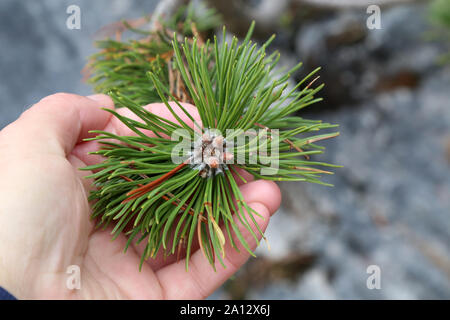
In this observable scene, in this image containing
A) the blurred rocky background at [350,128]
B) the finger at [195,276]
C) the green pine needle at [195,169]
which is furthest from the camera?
the blurred rocky background at [350,128]

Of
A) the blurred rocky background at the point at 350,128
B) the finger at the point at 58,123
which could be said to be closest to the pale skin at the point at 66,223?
the finger at the point at 58,123

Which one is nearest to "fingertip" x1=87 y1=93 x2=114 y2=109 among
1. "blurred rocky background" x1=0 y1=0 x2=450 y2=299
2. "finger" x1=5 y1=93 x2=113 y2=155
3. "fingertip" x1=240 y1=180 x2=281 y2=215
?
"finger" x1=5 y1=93 x2=113 y2=155

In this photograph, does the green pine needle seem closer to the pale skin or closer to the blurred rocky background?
the pale skin

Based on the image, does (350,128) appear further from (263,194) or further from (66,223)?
(66,223)

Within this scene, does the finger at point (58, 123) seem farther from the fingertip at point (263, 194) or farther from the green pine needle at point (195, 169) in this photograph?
the fingertip at point (263, 194)
